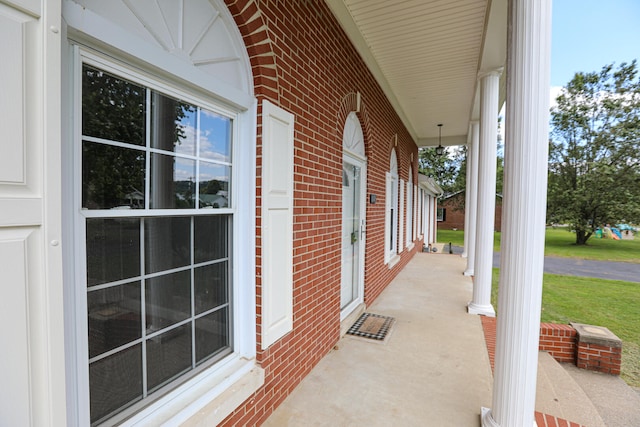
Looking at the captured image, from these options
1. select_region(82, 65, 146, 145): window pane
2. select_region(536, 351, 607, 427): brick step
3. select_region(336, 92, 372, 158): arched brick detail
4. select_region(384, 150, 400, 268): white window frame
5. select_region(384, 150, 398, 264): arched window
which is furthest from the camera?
select_region(384, 150, 398, 264): arched window

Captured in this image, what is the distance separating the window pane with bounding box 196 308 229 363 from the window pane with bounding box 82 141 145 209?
2.94 ft

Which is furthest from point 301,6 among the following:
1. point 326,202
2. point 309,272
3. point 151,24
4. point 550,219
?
point 550,219

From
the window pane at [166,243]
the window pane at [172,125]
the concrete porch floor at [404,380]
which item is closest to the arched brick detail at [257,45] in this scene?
the window pane at [172,125]

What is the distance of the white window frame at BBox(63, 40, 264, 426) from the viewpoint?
50.3 inches

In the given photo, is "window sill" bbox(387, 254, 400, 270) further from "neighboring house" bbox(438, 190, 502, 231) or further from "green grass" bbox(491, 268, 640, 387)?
"neighboring house" bbox(438, 190, 502, 231)

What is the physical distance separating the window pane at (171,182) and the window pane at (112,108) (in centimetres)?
16

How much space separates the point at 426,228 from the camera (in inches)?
607

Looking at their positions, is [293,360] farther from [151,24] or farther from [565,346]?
[565,346]

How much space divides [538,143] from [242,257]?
2116mm

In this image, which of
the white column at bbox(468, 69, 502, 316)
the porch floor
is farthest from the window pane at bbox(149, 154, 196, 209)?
the white column at bbox(468, 69, 502, 316)

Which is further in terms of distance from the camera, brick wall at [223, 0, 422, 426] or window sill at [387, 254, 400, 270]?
window sill at [387, 254, 400, 270]

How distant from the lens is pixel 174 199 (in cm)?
176

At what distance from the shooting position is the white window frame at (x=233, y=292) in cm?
128

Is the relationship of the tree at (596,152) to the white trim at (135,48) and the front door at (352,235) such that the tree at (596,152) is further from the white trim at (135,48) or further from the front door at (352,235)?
the white trim at (135,48)
